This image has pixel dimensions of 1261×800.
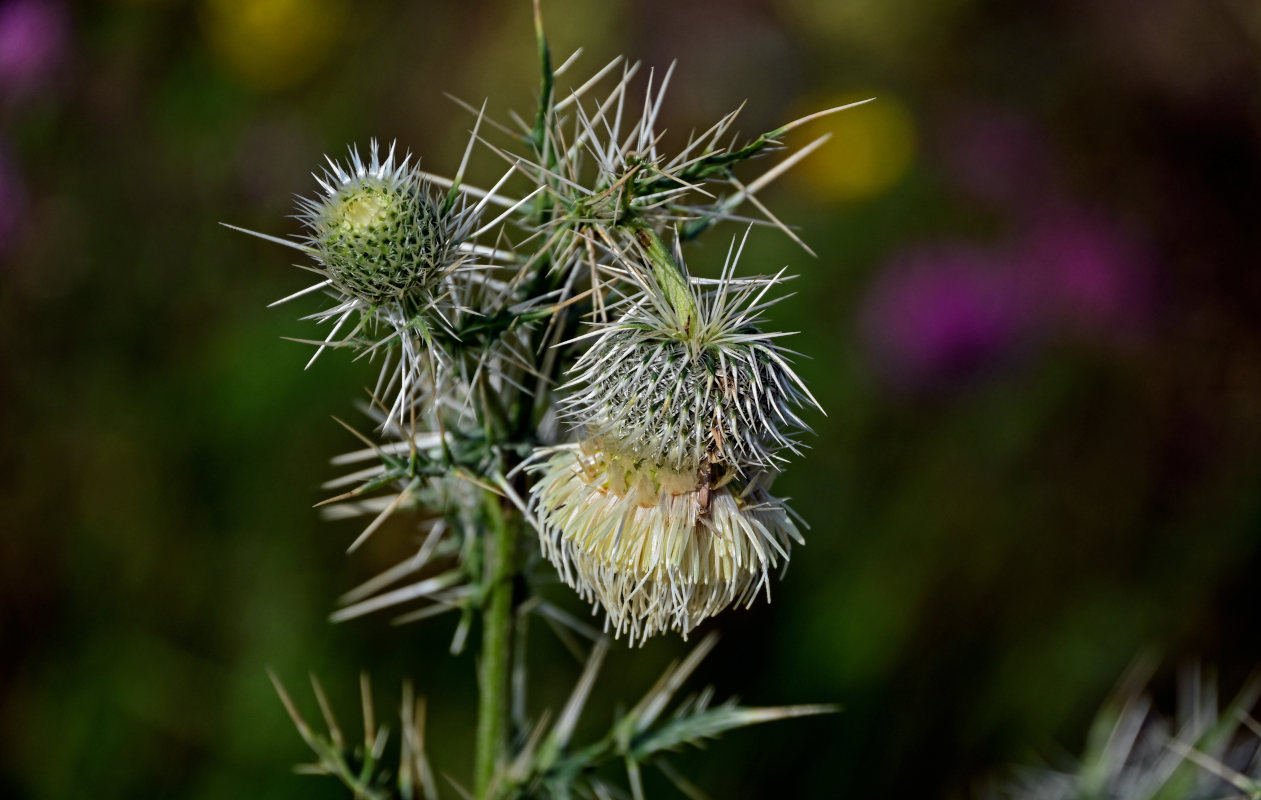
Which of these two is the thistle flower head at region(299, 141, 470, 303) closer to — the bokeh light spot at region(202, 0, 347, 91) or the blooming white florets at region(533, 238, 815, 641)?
the blooming white florets at region(533, 238, 815, 641)

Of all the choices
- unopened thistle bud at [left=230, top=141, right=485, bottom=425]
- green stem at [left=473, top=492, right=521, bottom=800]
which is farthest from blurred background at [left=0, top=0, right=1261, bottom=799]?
unopened thistle bud at [left=230, top=141, right=485, bottom=425]

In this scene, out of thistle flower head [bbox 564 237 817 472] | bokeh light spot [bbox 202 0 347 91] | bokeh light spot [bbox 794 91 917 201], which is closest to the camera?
thistle flower head [bbox 564 237 817 472]

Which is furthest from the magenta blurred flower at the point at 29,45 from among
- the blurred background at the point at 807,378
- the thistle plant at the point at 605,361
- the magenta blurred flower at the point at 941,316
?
the magenta blurred flower at the point at 941,316

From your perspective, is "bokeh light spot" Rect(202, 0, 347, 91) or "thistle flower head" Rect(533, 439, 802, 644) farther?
"bokeh light spot" Rect(202, 0, 347, 91)

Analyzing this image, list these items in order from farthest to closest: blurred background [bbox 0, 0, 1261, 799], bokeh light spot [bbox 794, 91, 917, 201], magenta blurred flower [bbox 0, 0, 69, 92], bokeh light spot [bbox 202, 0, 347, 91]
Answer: bokeh light spot [bbox 794, 91, 917, 201], bokeh light spot [bbox 202, 0, 347, 91], magenta blurred flower [bbox 0, 0, 69, 92], blurred background [bbox 0, 0, 1261, 799]

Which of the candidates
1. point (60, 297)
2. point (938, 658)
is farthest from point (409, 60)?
point (938, 658)

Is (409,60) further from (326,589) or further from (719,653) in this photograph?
(719,653)

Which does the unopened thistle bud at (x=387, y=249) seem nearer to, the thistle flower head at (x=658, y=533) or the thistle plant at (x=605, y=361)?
the thistle plant at (x=605, y=361)

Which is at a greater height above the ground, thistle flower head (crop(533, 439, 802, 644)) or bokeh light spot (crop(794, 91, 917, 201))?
bokeh light spot (crop(794, 91, 917, 201))
